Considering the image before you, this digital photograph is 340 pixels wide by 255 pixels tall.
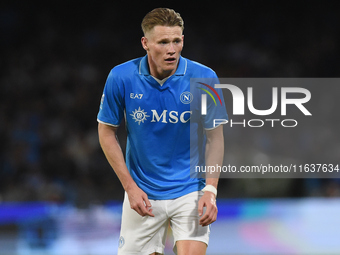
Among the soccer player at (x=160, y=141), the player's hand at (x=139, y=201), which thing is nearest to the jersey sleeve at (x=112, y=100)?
the soccer player at (x=160, y=141)

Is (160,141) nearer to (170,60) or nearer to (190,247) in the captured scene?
(170,60)

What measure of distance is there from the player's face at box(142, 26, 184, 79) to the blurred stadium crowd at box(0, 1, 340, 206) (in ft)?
11.4

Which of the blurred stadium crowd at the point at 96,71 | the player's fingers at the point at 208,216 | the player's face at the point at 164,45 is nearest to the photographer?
the player's fingers at the point at 208,216

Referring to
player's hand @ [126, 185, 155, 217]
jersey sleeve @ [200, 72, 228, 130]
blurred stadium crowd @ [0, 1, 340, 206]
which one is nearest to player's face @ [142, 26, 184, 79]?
jersey sleeve @ [200, 72, 228, 130]

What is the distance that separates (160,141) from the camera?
2.80 metres

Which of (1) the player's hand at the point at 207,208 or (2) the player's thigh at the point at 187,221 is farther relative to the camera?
(2) the player's thigh at the point at 187,221

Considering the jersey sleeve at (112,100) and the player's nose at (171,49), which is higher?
the player's nose at (171,49)

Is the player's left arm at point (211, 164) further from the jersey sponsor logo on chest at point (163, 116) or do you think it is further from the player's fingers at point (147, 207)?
the player's fingers at point (147, 207)

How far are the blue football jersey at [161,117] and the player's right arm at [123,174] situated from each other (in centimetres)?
6

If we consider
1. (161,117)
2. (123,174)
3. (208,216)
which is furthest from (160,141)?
(208,216)

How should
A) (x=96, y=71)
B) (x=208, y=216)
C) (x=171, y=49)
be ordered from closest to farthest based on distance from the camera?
1. (x=208, y=216)
2. (x=171, y=49)
3. (x=96, y=71)

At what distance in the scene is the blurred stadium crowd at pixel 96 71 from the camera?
262 inches

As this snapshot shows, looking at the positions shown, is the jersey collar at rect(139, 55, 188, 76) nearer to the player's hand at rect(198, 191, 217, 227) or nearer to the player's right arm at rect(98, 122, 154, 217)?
the player's right arm at rect(98, 122, 154, 217)

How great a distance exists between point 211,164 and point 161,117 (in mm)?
366
